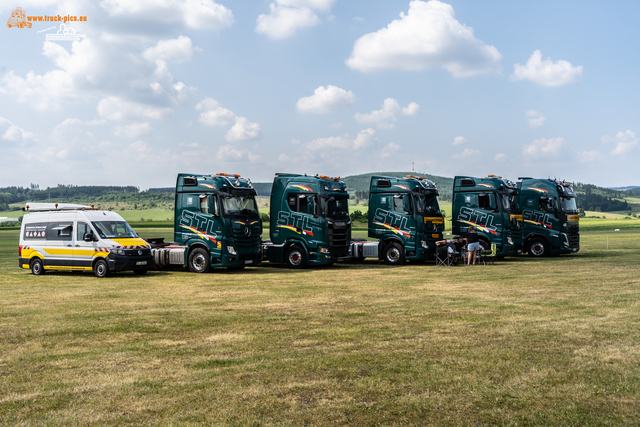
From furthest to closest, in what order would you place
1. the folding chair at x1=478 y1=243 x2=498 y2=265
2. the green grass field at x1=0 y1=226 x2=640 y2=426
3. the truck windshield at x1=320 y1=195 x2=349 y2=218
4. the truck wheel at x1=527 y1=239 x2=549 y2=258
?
the truck wheel at x1=527 y1=239 x2=549 y2=258 → the folding chair at x1=478 y1=243 x2=498 y2=265 → the truck windshield at x1=320 y1=195 x2=349 y2=218 → the green grass field at x1=0 y1=226 x2=640 y2=426

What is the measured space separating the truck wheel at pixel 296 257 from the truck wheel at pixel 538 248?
40.3ft

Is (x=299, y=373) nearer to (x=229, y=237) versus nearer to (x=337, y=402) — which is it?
(x=337, y=402)

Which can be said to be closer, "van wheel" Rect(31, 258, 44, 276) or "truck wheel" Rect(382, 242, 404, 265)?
"van wheel" Rect(31, 258, 44, 276)

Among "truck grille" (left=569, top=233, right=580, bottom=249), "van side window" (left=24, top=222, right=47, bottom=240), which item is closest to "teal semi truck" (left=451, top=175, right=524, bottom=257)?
"truck grille" (left=569, top=233, right=580, bottom=249)

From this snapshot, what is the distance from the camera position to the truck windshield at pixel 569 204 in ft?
84.4

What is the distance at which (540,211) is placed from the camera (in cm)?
2578

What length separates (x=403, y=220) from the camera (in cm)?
2150

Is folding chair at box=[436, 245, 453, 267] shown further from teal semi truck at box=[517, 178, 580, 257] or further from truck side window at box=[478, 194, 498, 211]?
teal semi truck at box=[517, 178, 580, 257]

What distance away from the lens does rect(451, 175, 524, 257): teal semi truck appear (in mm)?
23484

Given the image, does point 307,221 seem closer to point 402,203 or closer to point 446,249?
point 402,203

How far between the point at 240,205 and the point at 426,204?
7575 millimetres

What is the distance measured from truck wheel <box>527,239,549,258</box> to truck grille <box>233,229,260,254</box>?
1391cm

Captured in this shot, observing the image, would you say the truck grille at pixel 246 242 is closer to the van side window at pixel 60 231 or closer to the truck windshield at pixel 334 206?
the truck windshield at pixel 334 206

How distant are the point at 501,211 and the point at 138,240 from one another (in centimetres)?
1512
